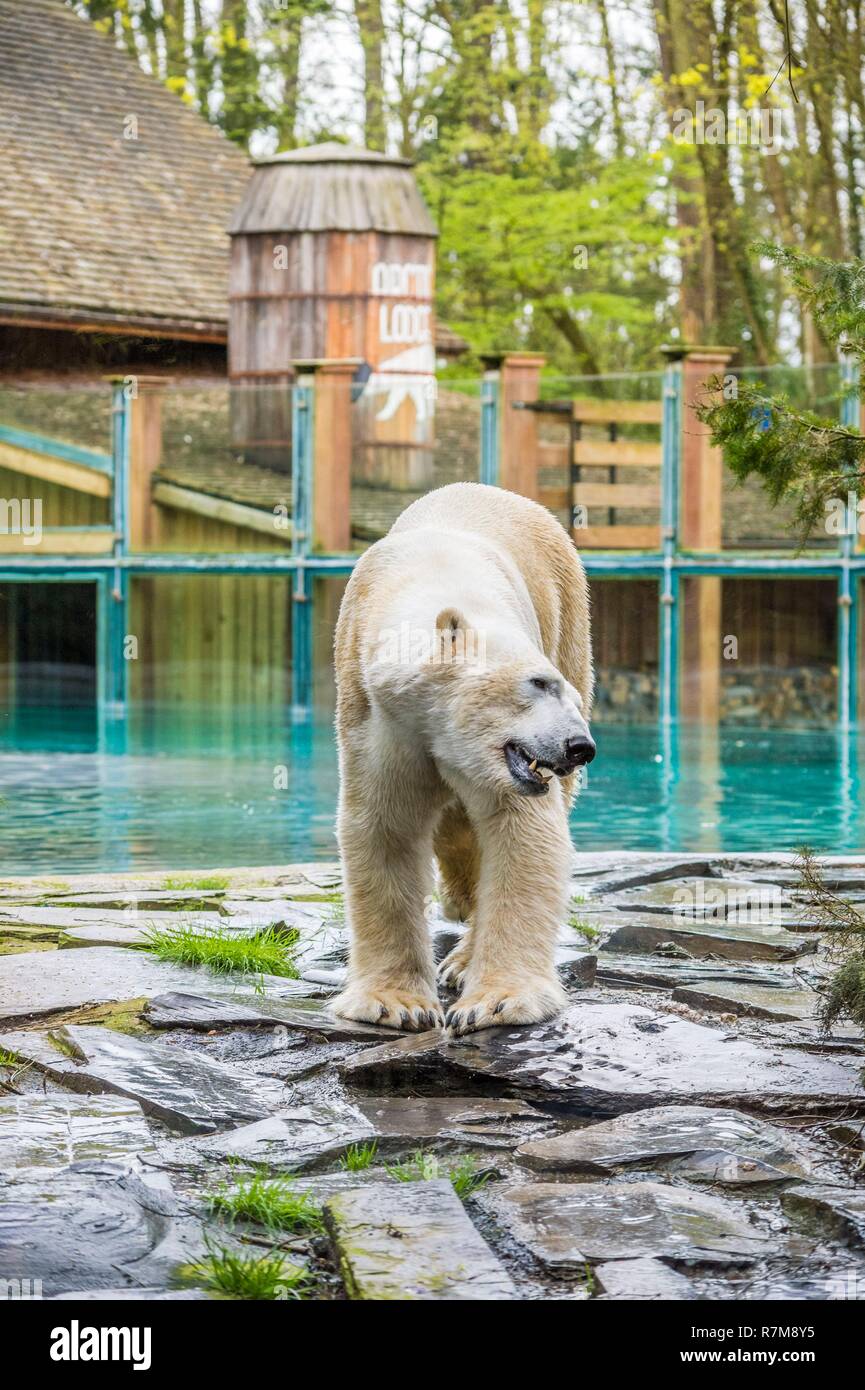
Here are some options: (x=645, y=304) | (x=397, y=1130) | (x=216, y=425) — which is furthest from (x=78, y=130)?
(x=397, y=1130)

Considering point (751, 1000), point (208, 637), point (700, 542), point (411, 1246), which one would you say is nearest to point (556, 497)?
point (700, 542)

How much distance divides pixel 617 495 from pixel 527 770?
423 inches

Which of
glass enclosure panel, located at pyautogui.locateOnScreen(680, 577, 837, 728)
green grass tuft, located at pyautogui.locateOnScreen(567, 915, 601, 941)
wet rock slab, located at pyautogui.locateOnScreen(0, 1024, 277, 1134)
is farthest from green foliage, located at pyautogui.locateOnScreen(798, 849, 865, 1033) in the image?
glass enclosure panel, located at pyautogui.locateOnScreen(680, 577, 837, 728)

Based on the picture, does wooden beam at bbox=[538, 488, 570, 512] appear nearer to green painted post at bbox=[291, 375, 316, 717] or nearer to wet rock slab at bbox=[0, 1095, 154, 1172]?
green painted post at bbox=[291, 375, 316, 717]

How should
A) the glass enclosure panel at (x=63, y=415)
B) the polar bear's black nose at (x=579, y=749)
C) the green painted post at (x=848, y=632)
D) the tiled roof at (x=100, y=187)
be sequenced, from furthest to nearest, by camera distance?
the tiled roof at (x=100, y=187) → the glass enclosure panel at (x=63, y=415) → the green painted post at (x=848, y=632) → the polar bear's black nose at (x=579, y=749)

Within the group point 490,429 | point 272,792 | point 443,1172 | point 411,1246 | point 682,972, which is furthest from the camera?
point 490,429

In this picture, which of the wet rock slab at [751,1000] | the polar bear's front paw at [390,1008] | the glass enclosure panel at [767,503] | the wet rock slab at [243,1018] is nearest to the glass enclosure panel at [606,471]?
the glass enclosure panel at [767,503]

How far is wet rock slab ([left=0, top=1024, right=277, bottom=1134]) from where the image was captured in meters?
3.26

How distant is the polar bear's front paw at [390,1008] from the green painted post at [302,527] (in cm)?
1043

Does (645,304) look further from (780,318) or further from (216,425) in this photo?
(216,425)

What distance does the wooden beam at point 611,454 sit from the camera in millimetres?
14109

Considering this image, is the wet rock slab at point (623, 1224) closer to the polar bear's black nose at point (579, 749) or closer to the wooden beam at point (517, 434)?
the polar bear's black nose at point (579, 749)

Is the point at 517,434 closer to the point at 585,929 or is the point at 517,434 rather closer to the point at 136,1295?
the point at 585,929

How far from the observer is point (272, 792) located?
32.9 ft
